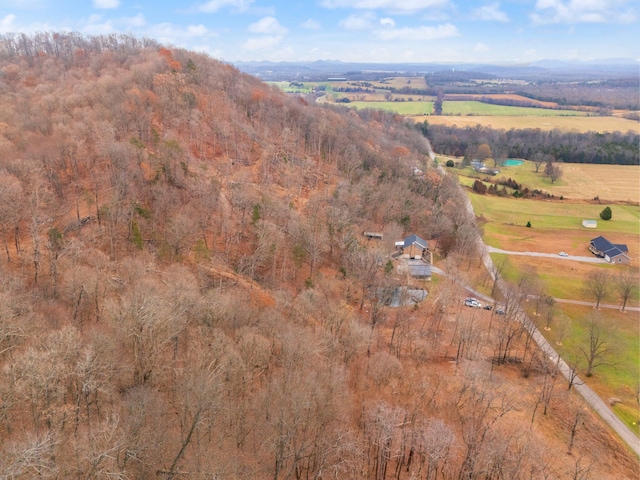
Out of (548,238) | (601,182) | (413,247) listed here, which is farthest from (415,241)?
(601,182)

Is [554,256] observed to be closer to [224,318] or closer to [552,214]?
[552,214]

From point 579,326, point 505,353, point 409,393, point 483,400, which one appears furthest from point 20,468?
point 579,326

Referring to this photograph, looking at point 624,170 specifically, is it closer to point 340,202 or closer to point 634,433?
point 340,202

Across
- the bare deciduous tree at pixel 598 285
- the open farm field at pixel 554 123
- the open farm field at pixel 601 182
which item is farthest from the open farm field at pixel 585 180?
the bare deciduous tree at pixel 598 285

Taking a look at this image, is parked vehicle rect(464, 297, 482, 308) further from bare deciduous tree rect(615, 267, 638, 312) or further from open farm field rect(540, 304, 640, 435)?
bare deciduous tree rect(615, 267, 638, 312)

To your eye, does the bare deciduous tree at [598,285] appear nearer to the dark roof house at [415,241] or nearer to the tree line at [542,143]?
the dark roof house at [415,241]
